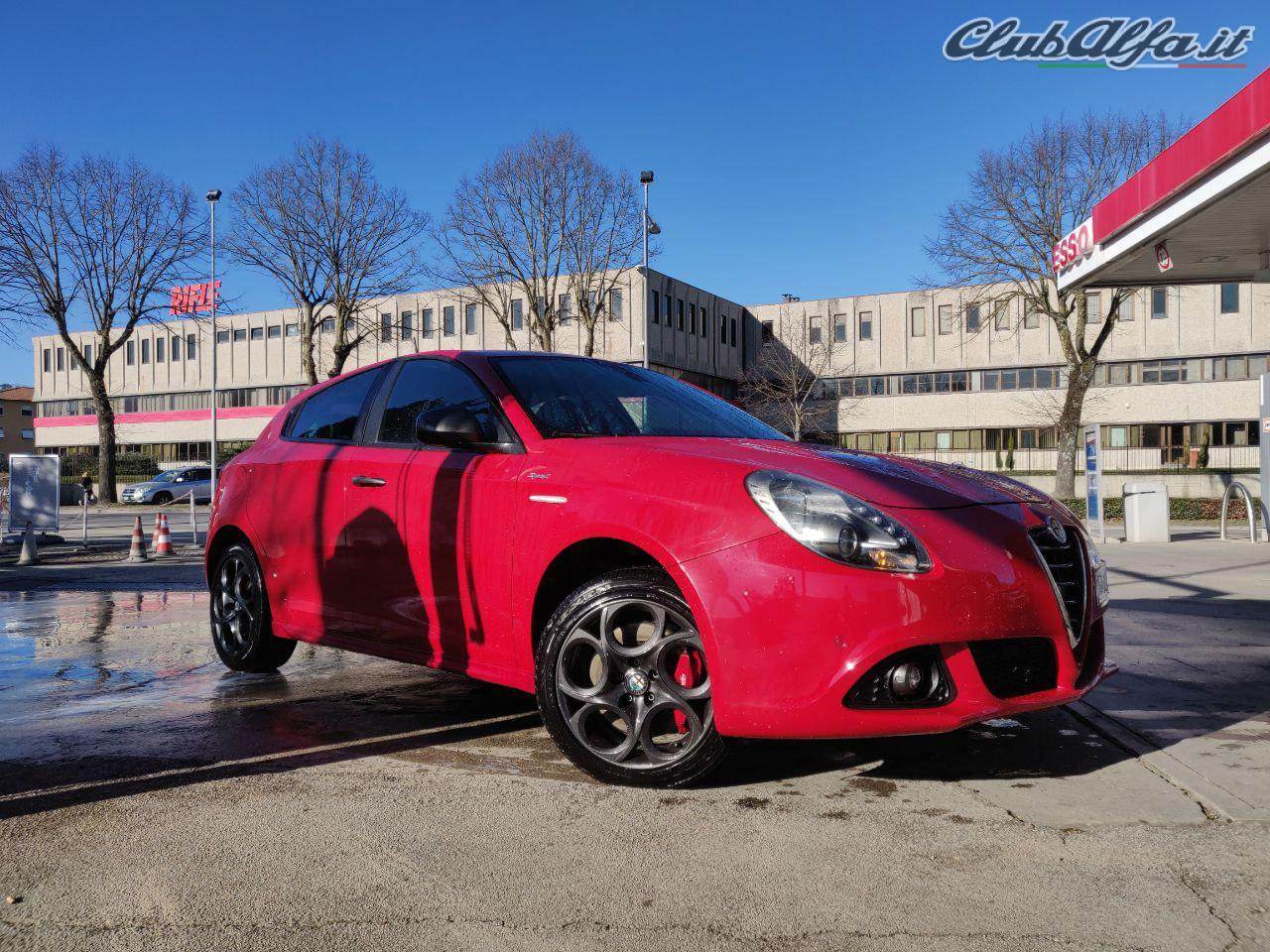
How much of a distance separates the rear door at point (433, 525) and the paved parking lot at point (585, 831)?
0.44 m

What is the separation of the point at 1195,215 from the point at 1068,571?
8875 millimetres

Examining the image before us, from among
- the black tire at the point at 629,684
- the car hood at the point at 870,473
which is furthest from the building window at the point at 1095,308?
the black tire at the point at 629,684

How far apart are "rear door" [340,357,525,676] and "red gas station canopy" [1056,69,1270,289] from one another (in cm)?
803

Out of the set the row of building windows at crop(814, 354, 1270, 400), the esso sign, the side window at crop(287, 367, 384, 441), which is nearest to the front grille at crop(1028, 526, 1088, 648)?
the side window at crop(287, 367, 384, 441)

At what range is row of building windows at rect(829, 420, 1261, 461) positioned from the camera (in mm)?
47031

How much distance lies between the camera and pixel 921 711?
3.15 meters

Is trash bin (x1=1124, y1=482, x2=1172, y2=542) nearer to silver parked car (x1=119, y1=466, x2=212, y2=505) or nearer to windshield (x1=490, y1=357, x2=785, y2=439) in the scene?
windshield (x1=490, y1=357, x2=785, y2=439)

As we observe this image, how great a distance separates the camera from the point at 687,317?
172 feet

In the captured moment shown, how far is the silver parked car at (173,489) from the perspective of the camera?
38.3m

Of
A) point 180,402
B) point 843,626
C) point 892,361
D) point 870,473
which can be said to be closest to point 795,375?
point 892,361

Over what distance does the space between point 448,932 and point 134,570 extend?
11.9 metres

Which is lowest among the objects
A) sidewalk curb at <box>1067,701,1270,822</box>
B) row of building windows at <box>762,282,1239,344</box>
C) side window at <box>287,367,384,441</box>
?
sidewalk curb at <box>1067,701,1270,822</box>

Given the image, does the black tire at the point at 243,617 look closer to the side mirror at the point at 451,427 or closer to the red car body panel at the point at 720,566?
the red car body panel at the point at 720,566

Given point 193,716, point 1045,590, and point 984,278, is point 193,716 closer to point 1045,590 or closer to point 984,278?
point 1045,590
